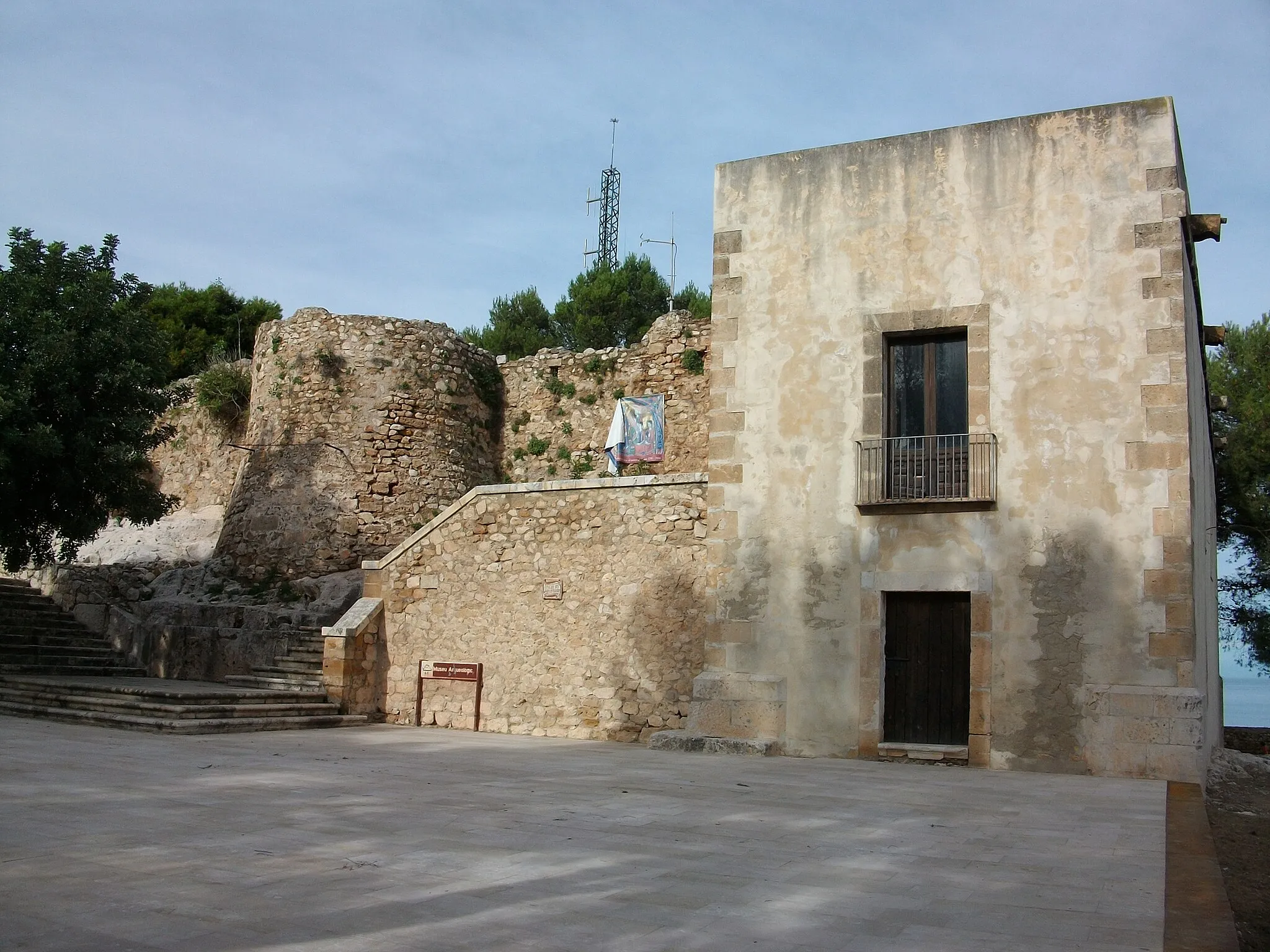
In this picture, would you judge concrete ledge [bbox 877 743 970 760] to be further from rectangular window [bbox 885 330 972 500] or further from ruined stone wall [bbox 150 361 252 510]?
ruined stone wall [bbox 150 361 252 510]

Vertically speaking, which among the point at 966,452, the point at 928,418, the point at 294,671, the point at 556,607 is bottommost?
the point at 294,671

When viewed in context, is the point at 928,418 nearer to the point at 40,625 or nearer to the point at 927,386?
the point at 927,386

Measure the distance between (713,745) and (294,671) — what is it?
6256mm

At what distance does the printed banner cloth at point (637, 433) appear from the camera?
18344 mm

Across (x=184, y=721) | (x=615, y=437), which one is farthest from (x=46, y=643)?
(x=615, y=437)

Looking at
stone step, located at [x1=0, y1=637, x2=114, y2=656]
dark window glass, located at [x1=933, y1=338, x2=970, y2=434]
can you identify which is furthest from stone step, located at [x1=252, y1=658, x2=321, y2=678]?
dark window glass, located at [x1=933, y1=338, x2=970, y2=434]

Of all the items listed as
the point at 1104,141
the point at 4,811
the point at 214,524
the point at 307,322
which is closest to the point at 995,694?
the point at 1104,141

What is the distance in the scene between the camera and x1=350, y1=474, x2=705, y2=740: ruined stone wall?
479 inches

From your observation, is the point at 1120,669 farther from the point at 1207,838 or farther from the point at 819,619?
the point at 1207,838

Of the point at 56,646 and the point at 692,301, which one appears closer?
the point at 56,646

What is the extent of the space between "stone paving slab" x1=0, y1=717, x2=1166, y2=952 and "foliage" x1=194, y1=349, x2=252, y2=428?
13979 millimetres

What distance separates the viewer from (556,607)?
12.9 metres

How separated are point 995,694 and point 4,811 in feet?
25.5

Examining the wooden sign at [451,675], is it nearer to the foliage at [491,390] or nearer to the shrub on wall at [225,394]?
the foliage at [491,390]
